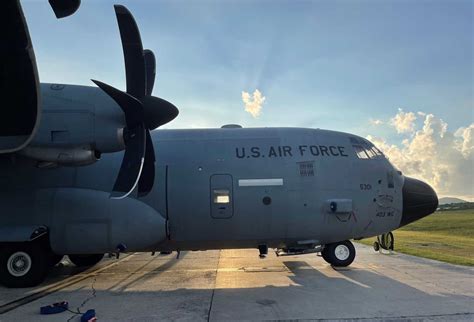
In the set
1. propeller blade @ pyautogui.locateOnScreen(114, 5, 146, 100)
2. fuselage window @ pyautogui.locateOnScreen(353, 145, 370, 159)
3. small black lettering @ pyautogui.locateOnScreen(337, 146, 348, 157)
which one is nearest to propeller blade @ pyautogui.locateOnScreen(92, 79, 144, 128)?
propeller blade @ pyautogui.locateOnScreen(114, 5, 146, 100)

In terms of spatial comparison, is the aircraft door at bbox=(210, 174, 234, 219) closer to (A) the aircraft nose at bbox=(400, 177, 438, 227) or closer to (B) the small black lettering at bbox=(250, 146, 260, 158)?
(B) the small black lettering at bbox=(250, 146, 260, 158)

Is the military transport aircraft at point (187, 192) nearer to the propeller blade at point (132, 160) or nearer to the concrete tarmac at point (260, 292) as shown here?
the propeller blade at point (132, 160)

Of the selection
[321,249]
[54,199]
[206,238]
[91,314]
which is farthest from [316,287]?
[54,199]

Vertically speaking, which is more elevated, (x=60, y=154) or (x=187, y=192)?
(x=60, y=154)

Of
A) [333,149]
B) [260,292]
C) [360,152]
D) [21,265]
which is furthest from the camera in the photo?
[360,152]

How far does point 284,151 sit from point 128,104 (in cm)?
502

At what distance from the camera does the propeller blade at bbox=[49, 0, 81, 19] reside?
6867mm

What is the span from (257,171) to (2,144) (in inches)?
254

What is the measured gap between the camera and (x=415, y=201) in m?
13.0

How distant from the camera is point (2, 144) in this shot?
7.88 metres

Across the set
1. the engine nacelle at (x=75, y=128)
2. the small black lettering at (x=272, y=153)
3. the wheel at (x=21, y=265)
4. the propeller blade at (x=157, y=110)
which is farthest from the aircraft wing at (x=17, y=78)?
the small black lettering at (x=272, y=153)

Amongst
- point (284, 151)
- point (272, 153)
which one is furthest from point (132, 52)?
point (284, 151)

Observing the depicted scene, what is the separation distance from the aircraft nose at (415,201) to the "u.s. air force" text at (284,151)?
8.34 feet

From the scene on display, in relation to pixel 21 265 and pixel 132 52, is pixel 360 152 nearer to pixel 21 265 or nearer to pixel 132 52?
pixel 132 52
